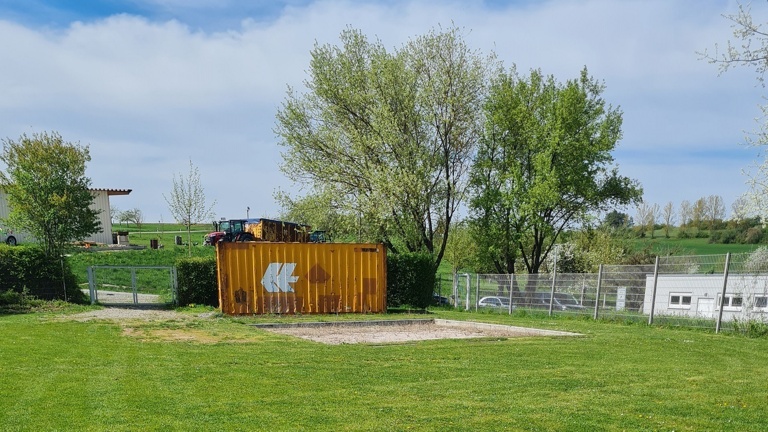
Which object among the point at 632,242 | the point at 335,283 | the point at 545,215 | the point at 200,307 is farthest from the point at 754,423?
the point at 632,242

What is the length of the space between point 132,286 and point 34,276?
335 centimetres

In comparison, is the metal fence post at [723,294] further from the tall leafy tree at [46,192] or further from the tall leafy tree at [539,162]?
the tall leafy tree at [46,192]

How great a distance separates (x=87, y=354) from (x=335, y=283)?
443 inches

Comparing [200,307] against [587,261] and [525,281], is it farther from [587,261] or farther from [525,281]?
[587,261]

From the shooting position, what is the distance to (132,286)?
21.2 meters

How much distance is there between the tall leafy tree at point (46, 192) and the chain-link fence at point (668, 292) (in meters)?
17.0

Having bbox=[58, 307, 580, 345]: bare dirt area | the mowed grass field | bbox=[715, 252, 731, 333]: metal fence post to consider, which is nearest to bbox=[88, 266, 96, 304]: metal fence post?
bbox=[58, 307, 580, 345]: bare dirt area

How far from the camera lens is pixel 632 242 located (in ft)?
141

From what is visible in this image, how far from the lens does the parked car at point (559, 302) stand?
17.8 meters

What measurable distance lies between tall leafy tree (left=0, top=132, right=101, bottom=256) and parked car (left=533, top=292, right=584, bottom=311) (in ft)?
55.5

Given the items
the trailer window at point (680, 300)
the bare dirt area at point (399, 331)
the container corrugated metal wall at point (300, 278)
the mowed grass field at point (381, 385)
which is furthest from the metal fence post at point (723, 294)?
the container corrugated metal wall at point (300, 278)

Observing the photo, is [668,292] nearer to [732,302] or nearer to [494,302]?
[732,302]

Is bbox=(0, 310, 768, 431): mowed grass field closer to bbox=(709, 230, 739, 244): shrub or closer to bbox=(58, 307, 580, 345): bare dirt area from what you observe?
bbox=(58, 307, 580, 345): bare dirt area

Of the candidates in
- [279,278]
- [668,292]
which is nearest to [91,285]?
[279,278]
